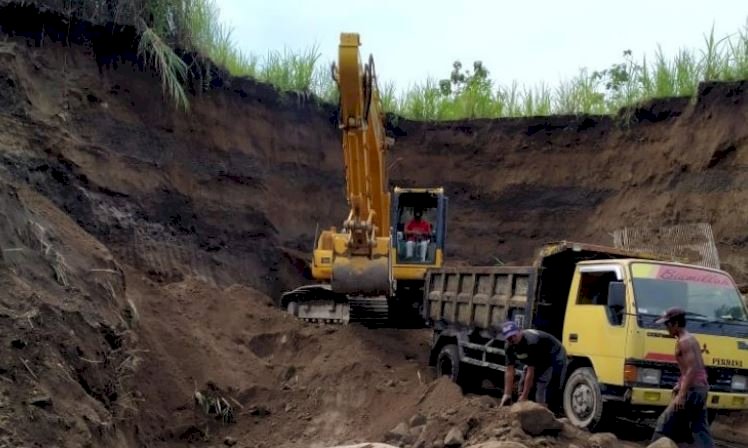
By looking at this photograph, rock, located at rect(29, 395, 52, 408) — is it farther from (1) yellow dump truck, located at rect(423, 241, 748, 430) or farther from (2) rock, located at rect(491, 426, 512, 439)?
(1) yellow dump truck, located at rect(423, 241, 748, 430)

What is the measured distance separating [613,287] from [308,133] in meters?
12.3

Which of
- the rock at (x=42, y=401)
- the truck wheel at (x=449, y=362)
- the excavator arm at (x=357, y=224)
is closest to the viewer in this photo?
the rock at (x=42, y=401)

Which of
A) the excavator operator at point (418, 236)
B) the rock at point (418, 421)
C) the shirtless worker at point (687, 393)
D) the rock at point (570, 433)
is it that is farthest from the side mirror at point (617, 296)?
the excavator operator at point (418, 236)

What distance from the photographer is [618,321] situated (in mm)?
8781

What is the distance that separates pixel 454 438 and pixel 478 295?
12.8 feet

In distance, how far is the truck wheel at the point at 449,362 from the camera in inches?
458

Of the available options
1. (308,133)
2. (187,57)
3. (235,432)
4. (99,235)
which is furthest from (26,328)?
(308,133)

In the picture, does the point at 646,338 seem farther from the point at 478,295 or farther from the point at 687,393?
the point at 478,295

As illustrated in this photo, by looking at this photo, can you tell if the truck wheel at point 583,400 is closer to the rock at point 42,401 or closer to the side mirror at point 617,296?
the side mirror at point 617,296

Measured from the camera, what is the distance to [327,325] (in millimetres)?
14180

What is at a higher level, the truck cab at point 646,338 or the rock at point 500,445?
the truck cab at point 646,338

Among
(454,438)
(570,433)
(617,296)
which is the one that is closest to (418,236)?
Answer: (617,296)

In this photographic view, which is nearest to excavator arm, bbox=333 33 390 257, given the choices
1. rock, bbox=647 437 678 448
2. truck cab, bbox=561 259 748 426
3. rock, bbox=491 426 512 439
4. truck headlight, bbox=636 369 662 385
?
truck cab, bbox=561 259 748 426

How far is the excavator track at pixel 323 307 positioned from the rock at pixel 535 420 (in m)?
7.01
